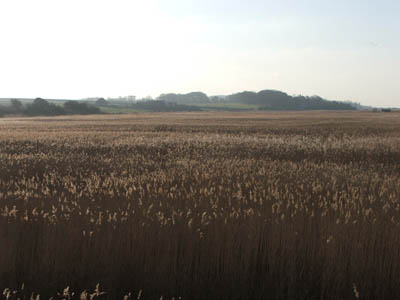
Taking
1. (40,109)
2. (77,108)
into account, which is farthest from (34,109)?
(77,108)

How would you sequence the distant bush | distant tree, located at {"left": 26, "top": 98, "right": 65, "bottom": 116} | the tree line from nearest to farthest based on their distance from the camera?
1. the tree line
2. distant tree, located at {"left": 26, "top": 98, "right": 65, "bottom": 116}
3. the distant bush

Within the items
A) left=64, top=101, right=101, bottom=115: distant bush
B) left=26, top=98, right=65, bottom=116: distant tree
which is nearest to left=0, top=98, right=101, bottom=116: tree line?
left=26, top=98, right=65, bottom=116: distant tree

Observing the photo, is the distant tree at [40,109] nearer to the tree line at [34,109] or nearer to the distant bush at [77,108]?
the tree line at [34,109]

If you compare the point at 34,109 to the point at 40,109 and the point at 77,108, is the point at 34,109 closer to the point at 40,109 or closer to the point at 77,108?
the point at 40,109

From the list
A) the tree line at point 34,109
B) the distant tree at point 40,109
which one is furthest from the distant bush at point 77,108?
the distant tree at point 40,109

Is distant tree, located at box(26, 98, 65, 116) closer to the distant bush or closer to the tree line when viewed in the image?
the tree line

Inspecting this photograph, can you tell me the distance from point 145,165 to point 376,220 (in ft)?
23.6

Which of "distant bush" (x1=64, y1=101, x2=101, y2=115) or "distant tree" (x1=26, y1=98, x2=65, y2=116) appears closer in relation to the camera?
"distant tree" (x1=26, y1=98, x2=65, y2=116)

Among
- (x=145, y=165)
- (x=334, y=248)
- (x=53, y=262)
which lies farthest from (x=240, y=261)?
(x=145, y=165)

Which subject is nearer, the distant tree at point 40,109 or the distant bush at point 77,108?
the distant tree at point 40,109

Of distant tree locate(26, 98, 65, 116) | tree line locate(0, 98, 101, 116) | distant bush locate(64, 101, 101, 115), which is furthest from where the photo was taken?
distant bush locate(64, 101, 101, 115)

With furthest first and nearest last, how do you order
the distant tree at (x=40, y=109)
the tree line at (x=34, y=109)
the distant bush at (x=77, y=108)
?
the distant bush at (x=77, y=108) → the distant tree at (x=40, y=109) → the tree line at (x=34, y=109)

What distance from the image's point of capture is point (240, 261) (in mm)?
3896

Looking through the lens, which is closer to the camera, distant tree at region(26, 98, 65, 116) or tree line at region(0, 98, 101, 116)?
tree line at region(0, 98, 101, 116)
